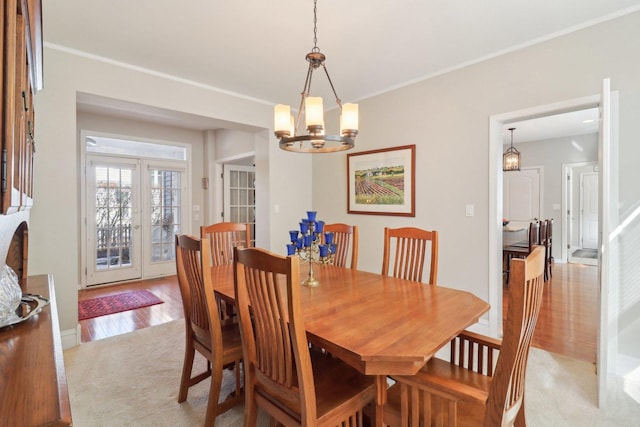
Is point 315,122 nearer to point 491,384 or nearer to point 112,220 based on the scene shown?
point 491,384

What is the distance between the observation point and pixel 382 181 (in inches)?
151

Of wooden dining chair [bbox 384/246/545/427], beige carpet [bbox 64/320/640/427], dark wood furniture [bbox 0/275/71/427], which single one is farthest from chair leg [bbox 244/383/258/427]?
dark wood furniture [bbox 0/275/71/427]

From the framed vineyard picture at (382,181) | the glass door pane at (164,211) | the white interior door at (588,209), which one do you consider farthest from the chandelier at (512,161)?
the glass door pane at (164,211)

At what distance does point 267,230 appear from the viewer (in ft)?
14.2

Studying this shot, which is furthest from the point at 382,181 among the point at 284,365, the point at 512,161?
the point at 512,161

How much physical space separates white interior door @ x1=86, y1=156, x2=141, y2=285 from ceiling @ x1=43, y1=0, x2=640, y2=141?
2.14 m

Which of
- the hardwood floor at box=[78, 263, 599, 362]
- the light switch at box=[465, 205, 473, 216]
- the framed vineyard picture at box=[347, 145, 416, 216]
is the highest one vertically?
the framed vineyard picture at box=[347, 145, 416, 216]

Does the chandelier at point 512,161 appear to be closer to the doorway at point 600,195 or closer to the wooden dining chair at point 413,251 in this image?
the doorway at point 600,195

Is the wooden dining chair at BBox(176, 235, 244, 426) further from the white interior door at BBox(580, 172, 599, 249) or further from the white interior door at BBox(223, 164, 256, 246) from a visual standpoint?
the white interior door at BBox(580, 172, 599, 249)

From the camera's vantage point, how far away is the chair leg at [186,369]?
6.50ft

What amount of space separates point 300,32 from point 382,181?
1895mm

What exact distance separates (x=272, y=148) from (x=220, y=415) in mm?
3137

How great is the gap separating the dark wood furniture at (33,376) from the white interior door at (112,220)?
4.49 meters

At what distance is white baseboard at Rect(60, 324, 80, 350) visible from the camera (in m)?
2.78
